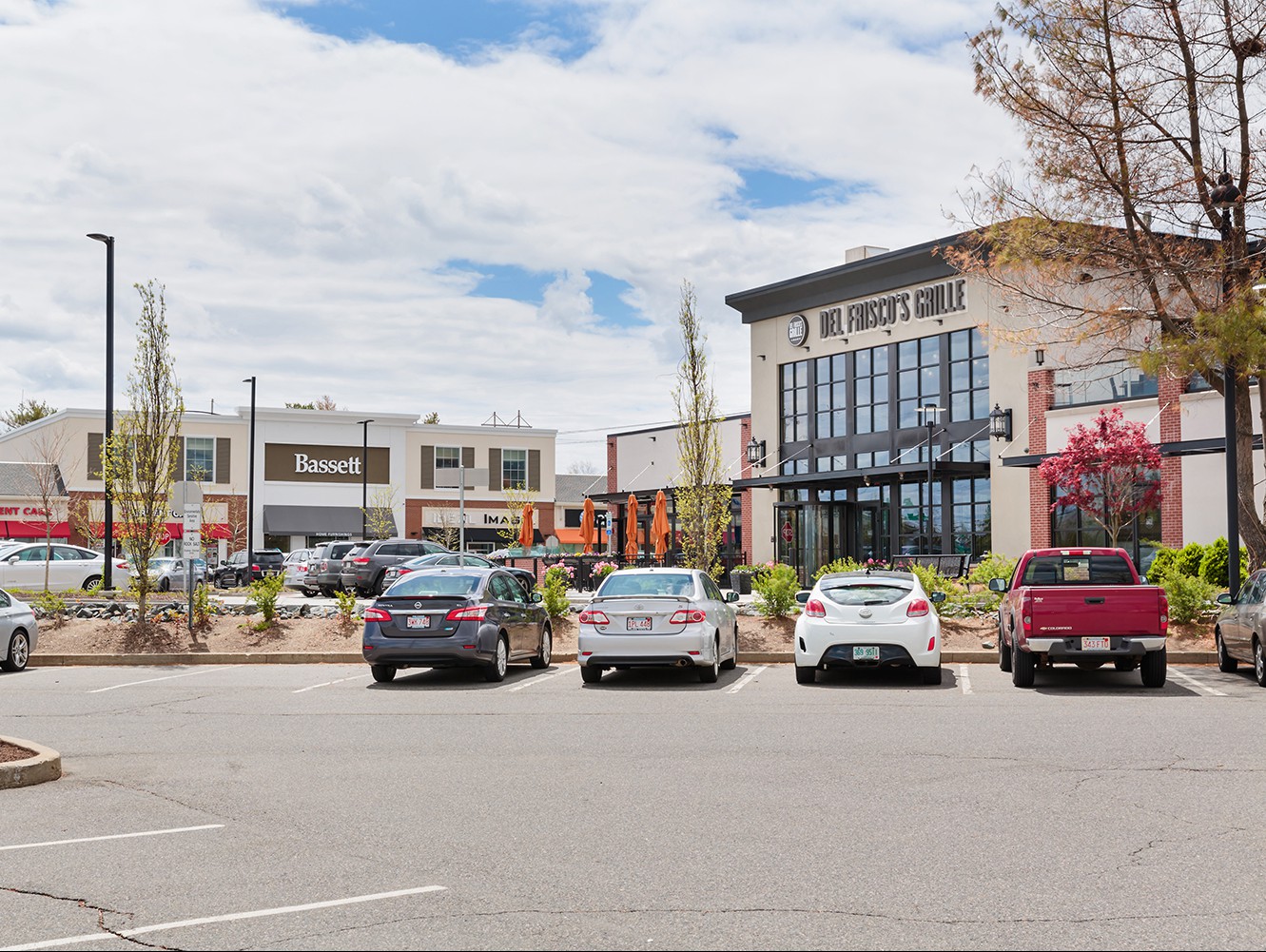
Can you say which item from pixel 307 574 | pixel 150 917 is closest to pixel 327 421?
pixel 307 574

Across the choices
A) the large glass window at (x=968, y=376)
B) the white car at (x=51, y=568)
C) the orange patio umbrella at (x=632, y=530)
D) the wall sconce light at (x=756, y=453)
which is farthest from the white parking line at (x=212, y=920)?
the wall sconce light at (x=756, y=453)

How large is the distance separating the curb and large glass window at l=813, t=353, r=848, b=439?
38.2 meters

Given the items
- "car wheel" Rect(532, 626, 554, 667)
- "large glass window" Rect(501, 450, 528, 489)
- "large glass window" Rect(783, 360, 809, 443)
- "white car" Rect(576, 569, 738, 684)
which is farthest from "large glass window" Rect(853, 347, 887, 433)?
"large glass window" Rect(501, 450, 528, 489)

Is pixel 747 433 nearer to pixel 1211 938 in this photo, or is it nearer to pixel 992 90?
pixel 992 90

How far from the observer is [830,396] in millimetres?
47719

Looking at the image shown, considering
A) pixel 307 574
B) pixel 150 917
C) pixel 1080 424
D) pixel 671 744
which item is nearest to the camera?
pixel 150 917

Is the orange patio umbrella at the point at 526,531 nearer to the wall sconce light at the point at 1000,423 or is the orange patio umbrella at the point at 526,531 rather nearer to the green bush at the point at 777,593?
the wall sconce light at the point at 1000,423

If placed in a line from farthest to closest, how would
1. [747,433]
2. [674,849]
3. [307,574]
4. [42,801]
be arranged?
1. [747,433]
2. [307,574]
3. [42,801]
4. [674,849]

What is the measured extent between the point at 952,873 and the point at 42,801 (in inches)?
248

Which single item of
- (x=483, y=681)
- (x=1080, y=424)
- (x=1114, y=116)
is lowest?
(x=483, y=681)

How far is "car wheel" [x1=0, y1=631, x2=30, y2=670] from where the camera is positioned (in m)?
20.7

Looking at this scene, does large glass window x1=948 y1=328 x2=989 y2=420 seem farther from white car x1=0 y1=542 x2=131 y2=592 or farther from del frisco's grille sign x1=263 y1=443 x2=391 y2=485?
del frisco's grille sign x1=263 y1=443 x2=391 y2=485

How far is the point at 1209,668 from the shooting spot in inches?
782

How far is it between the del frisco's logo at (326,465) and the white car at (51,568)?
126 ft
